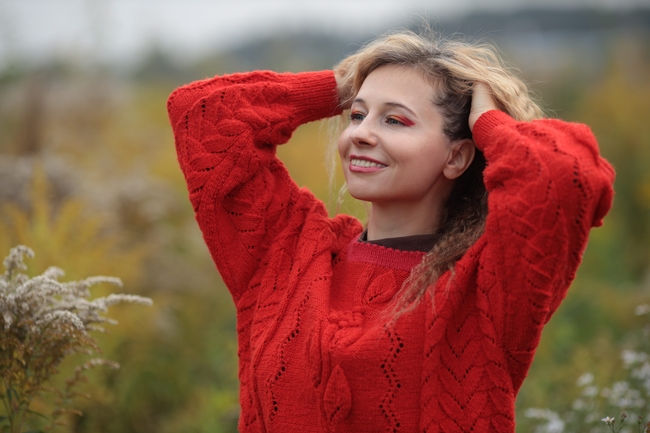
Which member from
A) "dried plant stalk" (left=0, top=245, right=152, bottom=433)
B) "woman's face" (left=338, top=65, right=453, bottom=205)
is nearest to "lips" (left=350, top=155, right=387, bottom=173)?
"woman's face" (left=338, top=65, right=453, bottom=205)

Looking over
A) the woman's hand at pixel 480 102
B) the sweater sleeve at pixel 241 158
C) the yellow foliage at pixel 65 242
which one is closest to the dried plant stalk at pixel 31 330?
the sweater sleeve at pixel 241 158

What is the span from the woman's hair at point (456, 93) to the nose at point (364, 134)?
0.24m

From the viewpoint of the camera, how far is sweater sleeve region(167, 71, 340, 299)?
7.46 ft

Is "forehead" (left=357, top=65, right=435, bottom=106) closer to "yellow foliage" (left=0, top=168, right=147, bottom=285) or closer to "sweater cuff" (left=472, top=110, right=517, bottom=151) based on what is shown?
"sweater cuff" (left=472, top=110, right=517, bottom=151)

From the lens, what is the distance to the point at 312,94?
2.47 metres

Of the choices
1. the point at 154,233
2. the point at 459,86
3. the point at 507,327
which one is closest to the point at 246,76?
the point at 459,86

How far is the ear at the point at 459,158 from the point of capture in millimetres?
2137

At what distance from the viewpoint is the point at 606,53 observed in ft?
46.5

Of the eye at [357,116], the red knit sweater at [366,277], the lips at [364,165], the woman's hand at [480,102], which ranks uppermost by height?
the eye at [357,116]

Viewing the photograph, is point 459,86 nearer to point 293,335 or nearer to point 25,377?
point 293,335

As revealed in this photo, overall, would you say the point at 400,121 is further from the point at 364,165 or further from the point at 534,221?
the point at 534,221

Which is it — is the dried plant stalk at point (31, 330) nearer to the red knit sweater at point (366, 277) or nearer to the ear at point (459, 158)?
the red knit sweater at point (366, 277)

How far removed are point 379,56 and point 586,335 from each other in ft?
14.3

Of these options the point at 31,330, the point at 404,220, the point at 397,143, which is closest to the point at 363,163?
the point at 397,143
